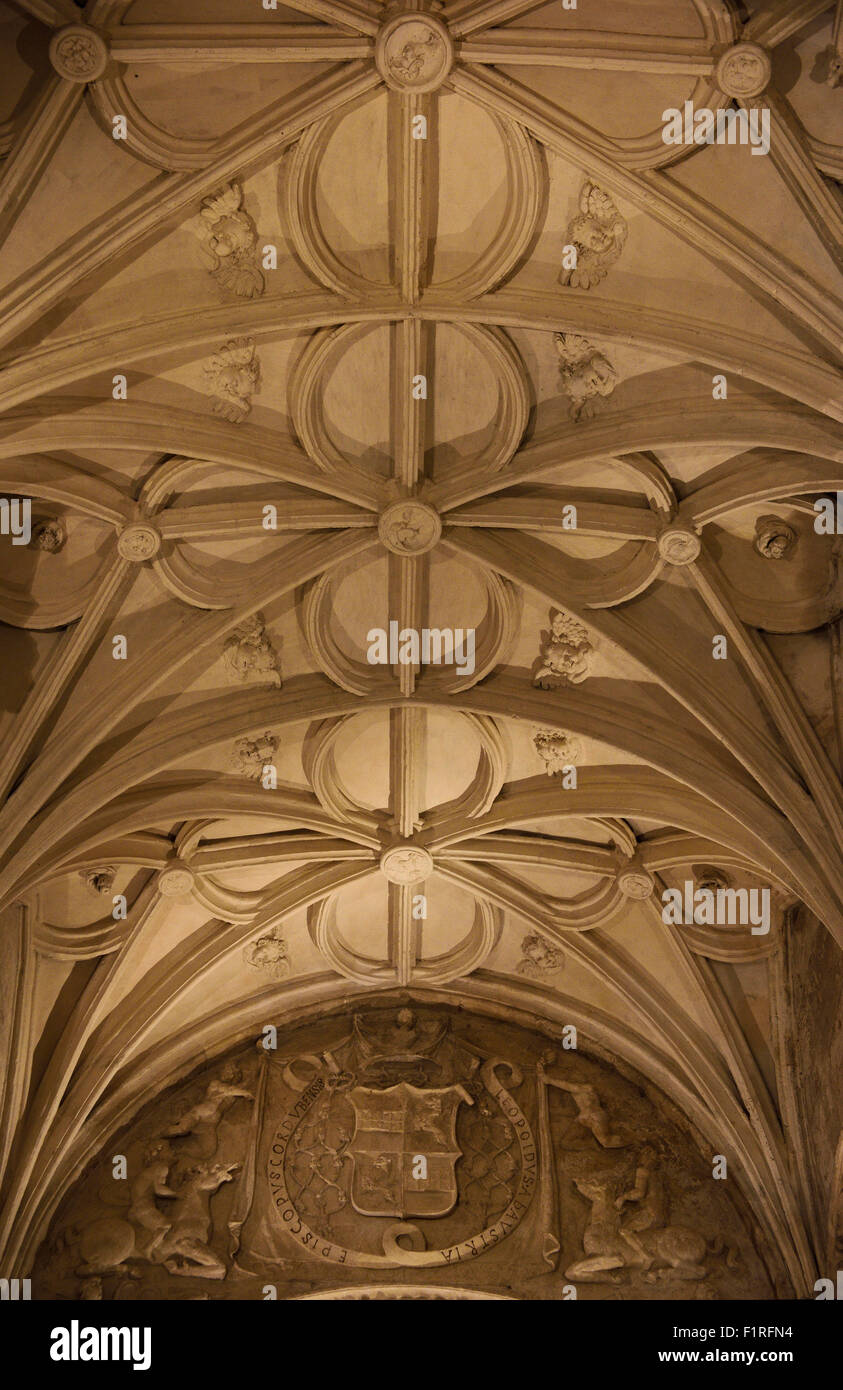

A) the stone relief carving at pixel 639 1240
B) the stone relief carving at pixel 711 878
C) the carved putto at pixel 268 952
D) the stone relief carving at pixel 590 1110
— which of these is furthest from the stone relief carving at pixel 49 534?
the stone relief carving at pixel 639 1240

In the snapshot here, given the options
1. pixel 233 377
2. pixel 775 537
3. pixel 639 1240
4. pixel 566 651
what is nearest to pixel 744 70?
pixel 775 537

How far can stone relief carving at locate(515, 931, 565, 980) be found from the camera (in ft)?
60.1

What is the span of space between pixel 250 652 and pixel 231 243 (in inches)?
170

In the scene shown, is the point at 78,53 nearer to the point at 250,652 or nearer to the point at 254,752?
the point at 250,652

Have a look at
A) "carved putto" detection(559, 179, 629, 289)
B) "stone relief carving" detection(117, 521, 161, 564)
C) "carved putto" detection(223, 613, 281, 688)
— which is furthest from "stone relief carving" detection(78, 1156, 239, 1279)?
"carved putto" detection(559, 179, 629, 289)

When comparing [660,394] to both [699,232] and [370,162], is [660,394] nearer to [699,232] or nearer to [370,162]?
[699,232]

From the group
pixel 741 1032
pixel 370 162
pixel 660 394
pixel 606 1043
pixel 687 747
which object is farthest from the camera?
pixel 606 1043

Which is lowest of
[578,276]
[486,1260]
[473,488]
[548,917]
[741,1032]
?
[486,1260]

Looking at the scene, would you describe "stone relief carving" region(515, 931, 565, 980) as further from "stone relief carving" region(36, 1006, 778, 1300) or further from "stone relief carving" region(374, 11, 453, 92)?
"stone relief carving" region(374, 11, 453, 92)

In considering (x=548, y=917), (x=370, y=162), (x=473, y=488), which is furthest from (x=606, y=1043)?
(x=370, y=162)

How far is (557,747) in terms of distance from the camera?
15570 mm

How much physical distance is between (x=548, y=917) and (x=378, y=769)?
9.49 ft

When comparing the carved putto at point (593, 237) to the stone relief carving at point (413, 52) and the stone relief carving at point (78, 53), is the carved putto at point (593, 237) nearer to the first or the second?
the stone relief carving at point (413, 52)

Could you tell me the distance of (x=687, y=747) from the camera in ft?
47.3
